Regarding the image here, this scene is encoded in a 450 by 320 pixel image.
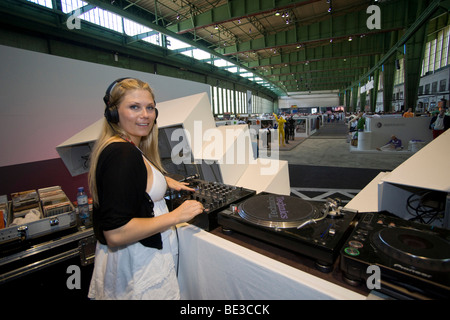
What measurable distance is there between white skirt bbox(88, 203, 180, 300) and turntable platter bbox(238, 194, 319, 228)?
1.31ft

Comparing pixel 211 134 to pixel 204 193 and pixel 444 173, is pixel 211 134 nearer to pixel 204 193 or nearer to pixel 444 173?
pixel 204 193

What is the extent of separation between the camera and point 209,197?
1096mm

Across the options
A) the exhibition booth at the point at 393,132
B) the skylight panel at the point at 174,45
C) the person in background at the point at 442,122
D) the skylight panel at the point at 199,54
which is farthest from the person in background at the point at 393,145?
the skylight panel at the point at 199,54

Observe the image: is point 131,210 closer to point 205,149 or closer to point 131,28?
point 205,149

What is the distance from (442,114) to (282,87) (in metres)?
27.5

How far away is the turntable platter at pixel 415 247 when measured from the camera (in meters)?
0.54

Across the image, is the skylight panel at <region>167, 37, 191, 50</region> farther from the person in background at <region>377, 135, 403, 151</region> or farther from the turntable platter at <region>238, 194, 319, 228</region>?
the turntable platter at <region>238, 194, 319, 228</region>

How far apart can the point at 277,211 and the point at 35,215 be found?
1759mm

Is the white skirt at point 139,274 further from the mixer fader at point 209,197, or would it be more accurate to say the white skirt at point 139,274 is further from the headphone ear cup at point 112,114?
the headphone ear cup at point 112,114

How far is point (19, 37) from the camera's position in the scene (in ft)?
22.8

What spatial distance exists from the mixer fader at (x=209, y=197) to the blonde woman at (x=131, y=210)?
0.08 m

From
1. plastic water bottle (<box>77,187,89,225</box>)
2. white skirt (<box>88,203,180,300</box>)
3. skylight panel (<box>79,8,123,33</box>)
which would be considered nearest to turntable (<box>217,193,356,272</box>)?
white skirt (<box>88,203,180,300</box>)

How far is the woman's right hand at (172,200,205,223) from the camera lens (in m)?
0.87
